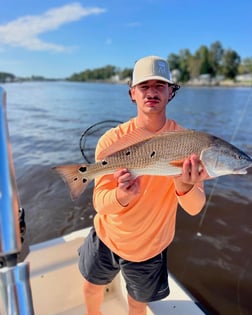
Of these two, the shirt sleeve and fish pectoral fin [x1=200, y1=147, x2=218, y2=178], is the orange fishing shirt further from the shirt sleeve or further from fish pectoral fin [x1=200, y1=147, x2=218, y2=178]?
fish pectoral fin [x1=200, y1=147, x2=218, y2=178]

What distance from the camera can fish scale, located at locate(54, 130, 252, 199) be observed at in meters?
1.75

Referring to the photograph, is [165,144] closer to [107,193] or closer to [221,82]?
[107,193]

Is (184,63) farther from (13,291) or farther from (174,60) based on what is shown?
(13,291)

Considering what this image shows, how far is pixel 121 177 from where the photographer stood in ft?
5.79

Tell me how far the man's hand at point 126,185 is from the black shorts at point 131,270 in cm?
60

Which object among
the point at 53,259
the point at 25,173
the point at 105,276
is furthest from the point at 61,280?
the point at 25,173

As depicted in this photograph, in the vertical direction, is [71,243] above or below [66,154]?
above

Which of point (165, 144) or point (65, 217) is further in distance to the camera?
point (65, 217)

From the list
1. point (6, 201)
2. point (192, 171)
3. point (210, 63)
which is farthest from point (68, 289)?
point (210, 63)

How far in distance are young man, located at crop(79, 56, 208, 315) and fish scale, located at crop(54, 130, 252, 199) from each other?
0.35ft

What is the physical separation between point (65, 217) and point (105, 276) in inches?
133

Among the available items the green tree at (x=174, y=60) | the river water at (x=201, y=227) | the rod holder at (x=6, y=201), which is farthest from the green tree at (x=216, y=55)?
the rod holder at (x=6, y=201)

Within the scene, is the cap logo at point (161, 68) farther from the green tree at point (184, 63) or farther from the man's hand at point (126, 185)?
the green tree at point (184, 63)

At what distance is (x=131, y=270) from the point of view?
7.02 ft
